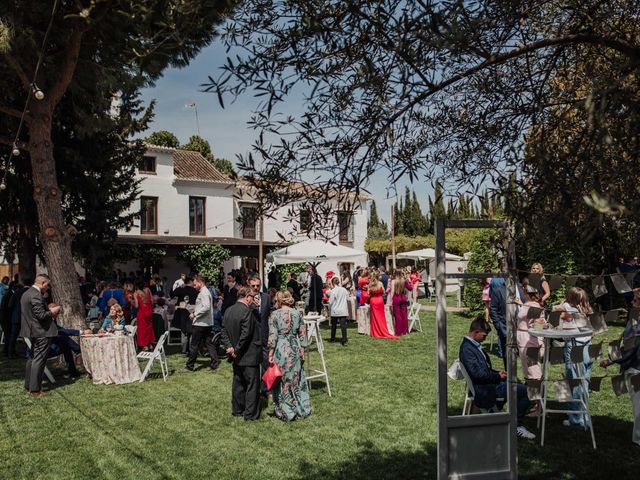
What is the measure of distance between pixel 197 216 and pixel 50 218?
79.7 ft

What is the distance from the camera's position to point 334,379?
10.6 meters

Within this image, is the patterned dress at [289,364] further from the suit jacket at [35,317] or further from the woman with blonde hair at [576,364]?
the suit jacket at [35,317]

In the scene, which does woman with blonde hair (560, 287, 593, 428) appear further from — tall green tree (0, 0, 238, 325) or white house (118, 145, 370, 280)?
white house (118, 145, 370, 280)

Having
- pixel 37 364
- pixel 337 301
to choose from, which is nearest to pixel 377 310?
pixel 337 301

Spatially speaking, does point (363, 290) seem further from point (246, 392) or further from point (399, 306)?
point (246, 392)

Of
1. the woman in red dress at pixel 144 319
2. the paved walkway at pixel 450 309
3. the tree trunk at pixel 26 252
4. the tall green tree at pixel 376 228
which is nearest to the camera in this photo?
the woman in red dress at pixel 144 319

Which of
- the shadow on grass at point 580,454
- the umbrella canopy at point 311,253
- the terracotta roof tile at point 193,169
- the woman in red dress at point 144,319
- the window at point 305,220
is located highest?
the terracotta roof tile at point 193,169

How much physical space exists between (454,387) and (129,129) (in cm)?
1696

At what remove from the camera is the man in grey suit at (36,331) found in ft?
32.3

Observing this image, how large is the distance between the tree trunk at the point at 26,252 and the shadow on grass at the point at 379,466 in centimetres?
1683

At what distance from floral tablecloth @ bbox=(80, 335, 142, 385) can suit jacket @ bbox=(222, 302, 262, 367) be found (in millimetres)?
3305

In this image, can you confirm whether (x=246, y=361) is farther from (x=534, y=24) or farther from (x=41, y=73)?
(x=41, y=73)

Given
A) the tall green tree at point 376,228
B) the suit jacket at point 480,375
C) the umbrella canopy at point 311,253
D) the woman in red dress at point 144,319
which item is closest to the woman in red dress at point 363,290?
the umbrella canopy at point 311,253

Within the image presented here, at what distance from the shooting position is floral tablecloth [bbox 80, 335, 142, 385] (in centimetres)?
1073
